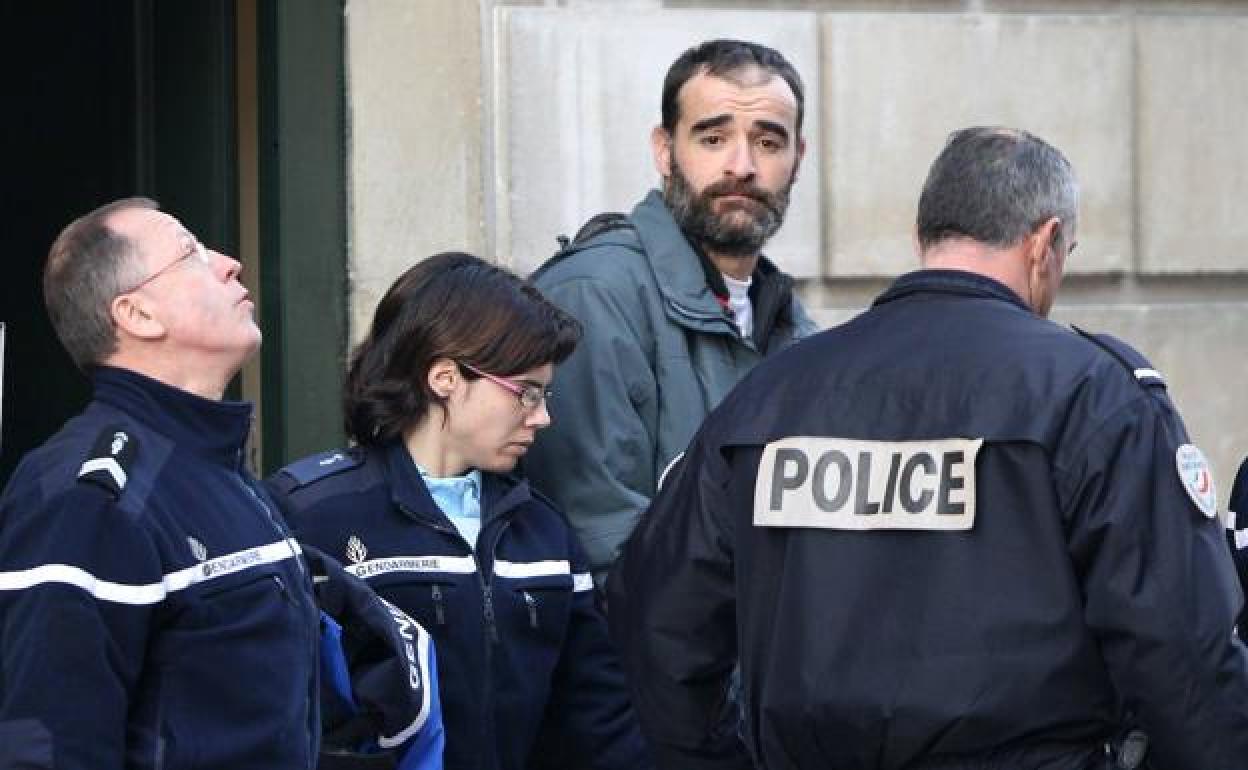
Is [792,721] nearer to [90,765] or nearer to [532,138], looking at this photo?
[90,765]

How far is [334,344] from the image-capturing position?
263 inches

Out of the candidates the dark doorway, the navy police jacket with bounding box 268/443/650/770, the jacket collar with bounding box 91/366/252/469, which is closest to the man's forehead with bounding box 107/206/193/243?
the jacket collar with bounding box 91/366/252/469

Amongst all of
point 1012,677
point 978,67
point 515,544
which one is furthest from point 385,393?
point 978,67

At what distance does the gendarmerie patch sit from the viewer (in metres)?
4.03

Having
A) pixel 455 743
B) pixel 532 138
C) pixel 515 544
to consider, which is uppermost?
pixel 532 138

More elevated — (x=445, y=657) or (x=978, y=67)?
(x=978, y=67)

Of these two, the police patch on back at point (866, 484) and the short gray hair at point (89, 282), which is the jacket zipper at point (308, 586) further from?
the police patch on back at point (866, 484)

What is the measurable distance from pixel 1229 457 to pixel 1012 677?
3412 millimetres

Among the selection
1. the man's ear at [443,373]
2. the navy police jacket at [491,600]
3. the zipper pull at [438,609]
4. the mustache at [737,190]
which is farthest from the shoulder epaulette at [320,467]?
the mustache at [737,190]

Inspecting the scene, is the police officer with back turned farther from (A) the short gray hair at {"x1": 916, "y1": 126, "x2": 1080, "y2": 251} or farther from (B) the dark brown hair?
(B) the dark brown hair

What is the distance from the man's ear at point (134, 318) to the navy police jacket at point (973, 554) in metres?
0.95

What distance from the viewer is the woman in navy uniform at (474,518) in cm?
483

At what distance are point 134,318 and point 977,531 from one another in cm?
131

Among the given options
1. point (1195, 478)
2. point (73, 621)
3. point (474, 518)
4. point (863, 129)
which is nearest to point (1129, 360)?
point (1195, 478)
